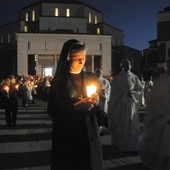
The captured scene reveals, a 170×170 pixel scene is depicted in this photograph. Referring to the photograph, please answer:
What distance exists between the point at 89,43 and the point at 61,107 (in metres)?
68.5

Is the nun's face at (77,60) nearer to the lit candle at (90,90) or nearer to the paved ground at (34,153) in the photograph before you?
the lit candle at (90,90)

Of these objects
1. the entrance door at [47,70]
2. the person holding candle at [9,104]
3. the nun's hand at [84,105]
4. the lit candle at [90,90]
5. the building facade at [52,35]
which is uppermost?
the building facade at [52,35]

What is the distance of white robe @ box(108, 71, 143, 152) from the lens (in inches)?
396

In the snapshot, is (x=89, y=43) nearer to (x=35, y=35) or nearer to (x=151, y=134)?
(x=35, y=35)

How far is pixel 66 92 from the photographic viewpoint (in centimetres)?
411

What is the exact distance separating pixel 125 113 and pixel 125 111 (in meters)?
0.05

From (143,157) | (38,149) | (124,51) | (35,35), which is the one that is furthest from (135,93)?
(124,51)

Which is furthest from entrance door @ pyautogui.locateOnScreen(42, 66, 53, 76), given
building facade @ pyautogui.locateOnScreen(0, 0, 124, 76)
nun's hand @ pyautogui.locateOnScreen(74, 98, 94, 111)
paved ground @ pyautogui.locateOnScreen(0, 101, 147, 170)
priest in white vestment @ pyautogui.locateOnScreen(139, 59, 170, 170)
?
nun's hand @ pyautogui.locateOnScreen(74, 98, 94, 111)

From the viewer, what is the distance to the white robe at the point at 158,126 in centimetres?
567

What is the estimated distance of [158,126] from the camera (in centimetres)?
583

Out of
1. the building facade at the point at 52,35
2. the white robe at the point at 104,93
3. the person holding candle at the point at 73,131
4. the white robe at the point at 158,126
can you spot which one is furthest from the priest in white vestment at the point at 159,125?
the building facade at the point at 52,35

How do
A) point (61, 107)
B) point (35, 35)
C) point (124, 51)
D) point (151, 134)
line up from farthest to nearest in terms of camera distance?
point (124, 51), point (35, 35), point (151, 134), point (61, 107)

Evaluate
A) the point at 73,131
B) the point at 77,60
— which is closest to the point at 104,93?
the point at 77,60

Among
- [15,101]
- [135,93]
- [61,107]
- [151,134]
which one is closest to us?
[61,107]
